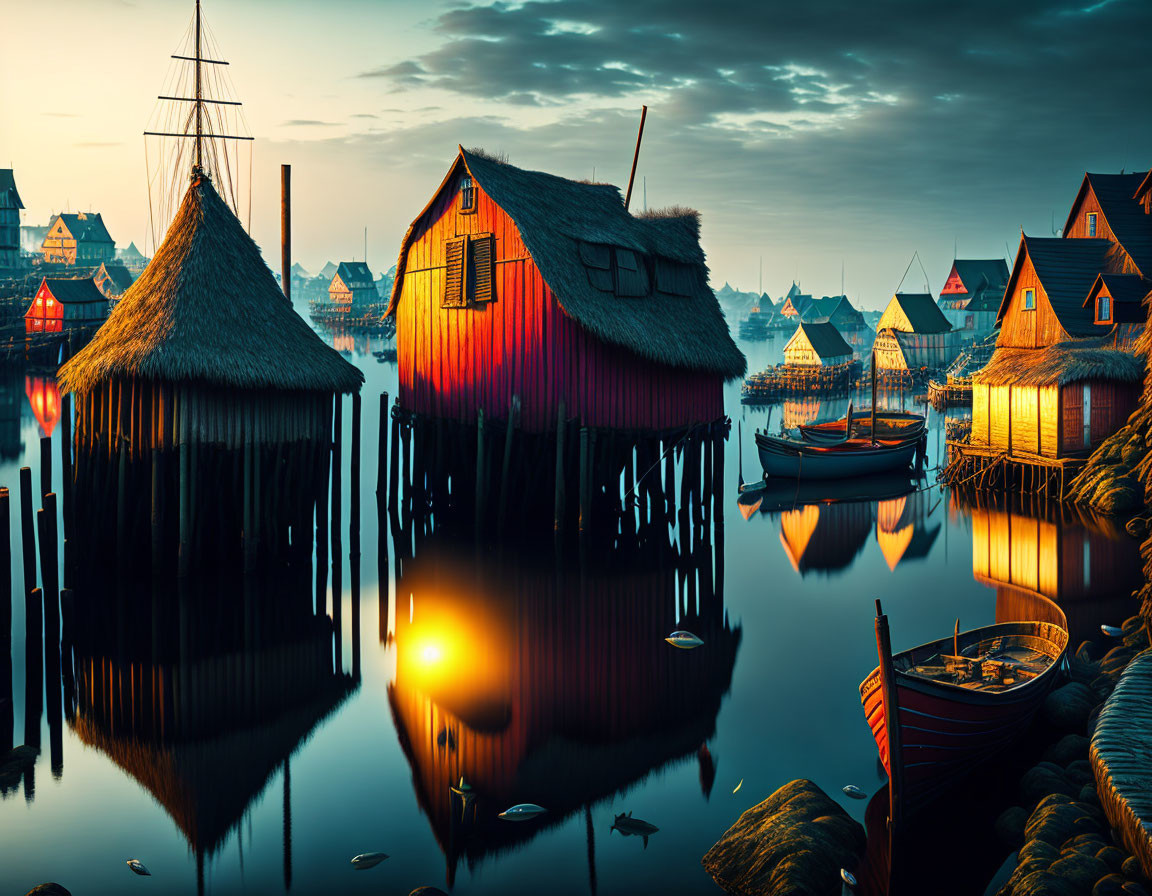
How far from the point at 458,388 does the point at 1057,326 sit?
2294 cm

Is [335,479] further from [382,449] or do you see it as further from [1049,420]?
[1049,420]

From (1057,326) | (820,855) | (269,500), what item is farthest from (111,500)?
(1057,326)

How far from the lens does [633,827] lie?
452 inches

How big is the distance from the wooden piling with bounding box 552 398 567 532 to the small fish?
1296 centimetres

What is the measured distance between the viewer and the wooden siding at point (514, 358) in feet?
78.0

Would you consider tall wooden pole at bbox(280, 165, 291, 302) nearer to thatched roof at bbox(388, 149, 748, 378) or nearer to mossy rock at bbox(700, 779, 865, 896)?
thatched roof at bbox(388, 149, 748, 378)

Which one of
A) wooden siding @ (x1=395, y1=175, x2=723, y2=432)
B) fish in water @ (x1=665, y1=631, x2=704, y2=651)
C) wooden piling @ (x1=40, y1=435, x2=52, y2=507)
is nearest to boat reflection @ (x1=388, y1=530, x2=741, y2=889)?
fish in water @ (x1=665, y1=631, x2=704, y2=651)

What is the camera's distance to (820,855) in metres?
10.1

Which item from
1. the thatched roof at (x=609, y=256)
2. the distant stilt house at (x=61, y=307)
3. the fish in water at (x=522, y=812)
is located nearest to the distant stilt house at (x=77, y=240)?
the distant stilt house at (x=61, y=307)

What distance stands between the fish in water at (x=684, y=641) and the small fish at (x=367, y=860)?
8078 mm

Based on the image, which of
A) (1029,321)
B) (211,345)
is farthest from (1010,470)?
(211,345)

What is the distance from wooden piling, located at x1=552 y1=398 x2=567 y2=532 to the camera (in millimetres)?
23078

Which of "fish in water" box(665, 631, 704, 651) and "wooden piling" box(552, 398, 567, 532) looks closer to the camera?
"fish in water" box(665, 631, 704, 651)

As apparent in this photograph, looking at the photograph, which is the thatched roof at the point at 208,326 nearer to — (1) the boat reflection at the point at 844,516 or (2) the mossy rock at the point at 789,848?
(2) the mossy rock at the point at 789,848
